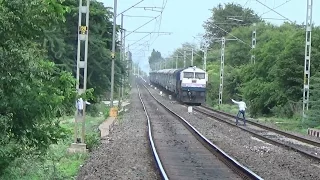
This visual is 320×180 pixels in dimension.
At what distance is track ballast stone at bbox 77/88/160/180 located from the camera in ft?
49.1

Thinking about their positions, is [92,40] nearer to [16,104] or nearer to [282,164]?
[282,164]

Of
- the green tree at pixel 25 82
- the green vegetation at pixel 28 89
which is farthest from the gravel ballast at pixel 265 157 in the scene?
the green tree at pixel 25 82

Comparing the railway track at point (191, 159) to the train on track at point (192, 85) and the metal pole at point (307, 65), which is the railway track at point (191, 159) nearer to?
the metal pole at point (307, 65)

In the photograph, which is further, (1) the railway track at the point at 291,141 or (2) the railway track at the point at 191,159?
(1) the railway track at the point at 291,141

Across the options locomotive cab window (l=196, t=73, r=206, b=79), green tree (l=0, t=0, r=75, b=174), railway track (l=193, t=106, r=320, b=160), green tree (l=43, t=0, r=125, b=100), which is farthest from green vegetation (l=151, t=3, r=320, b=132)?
green tree (l=0, t=0, r=75, b=174)

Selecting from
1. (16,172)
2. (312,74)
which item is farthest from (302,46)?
(16,172)

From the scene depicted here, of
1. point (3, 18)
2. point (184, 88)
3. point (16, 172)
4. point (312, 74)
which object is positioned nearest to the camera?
Answer: point (3, 18)

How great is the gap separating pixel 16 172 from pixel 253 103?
3932cm

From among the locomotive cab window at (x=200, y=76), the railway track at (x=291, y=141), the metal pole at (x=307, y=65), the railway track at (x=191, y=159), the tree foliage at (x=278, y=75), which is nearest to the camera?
the railway track at (x=191, y=159)

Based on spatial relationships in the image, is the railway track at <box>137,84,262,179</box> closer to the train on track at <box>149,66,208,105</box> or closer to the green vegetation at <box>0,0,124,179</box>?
the green vegetation at <box>0,0,124,179</box>

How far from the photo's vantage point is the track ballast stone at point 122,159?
15.0 metres

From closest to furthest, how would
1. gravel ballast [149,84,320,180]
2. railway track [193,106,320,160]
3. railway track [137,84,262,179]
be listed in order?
railway track [137,84,262,179] < gravel ballast [149,84,320,180] < railway track [193,106,320,160]

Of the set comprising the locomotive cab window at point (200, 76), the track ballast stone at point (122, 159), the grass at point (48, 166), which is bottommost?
the track ballast stone at point (122, 159)

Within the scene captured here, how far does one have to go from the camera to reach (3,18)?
346 inches
